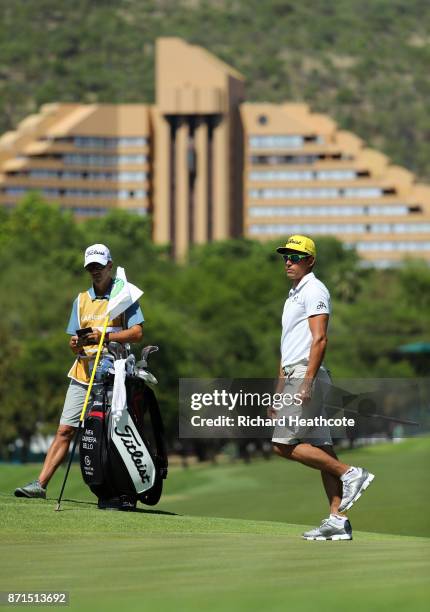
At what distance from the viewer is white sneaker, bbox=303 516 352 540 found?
1349 cm

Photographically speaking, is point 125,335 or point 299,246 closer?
point 299,246

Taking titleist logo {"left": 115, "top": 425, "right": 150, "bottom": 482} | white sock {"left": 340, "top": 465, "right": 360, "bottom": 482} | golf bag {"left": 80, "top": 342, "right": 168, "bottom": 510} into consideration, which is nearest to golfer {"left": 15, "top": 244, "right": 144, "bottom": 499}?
golf bag {"left": 80, "top": 342, "right": 168, "bottom": 510}

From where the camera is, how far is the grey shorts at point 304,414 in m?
13.5

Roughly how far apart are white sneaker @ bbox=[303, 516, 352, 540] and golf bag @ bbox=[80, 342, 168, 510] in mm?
2063

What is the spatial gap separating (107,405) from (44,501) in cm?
111

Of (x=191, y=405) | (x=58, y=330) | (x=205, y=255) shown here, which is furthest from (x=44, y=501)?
(x=205, y=255)

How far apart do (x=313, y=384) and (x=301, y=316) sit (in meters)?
0.54

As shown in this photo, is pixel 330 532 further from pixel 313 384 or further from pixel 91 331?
pixel 91 331

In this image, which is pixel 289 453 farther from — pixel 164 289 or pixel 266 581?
pixel 164 289

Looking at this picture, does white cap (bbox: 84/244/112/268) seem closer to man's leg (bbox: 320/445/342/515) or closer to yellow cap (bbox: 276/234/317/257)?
→ yellow cap (bbox: 276/234/317/257)

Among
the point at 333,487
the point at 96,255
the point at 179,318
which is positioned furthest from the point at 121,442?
the point at 179,318

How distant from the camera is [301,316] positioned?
13.7 m

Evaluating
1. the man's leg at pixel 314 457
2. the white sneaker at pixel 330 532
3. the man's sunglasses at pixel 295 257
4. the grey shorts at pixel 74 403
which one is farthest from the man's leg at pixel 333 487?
the grey shorts at pixel 74 403

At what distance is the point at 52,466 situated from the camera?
51.6 ft
